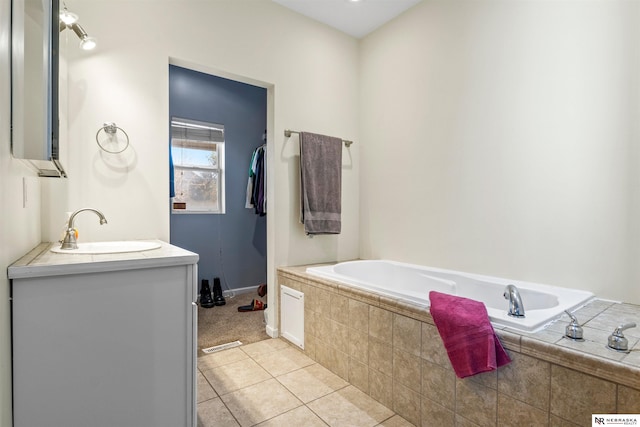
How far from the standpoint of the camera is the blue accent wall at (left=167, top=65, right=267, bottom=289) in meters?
3.65

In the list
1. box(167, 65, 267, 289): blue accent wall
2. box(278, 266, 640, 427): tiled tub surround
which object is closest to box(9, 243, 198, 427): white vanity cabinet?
box(278, 266, 640, 427): tiled tub surround

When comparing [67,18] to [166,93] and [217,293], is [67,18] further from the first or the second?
[217,293]

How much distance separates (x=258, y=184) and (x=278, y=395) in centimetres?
228

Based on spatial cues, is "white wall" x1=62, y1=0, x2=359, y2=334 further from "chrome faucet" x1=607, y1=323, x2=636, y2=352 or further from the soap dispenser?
"chrome faucet" x1=607, y1=323, x2=636, y2=352

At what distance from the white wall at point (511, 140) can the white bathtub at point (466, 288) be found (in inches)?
4.5

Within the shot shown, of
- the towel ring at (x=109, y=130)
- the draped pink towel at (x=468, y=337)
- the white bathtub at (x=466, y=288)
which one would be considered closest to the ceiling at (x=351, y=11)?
the towel ring at (x=109, y=130)

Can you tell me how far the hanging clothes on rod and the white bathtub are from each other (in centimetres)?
131

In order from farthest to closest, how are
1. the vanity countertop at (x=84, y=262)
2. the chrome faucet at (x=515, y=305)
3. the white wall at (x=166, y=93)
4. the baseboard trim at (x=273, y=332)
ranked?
the baseboard trim at (x=273, y=332), the white wall at (x=166, y=93), the chrome faucet at (x=515, y=305), the vanity countertop at (x=84, y=262)

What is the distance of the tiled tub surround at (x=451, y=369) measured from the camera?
1.06m

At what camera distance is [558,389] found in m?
1.12

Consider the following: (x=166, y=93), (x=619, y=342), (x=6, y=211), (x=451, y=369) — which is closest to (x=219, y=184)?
(x=166, y=93)

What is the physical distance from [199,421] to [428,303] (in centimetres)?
130

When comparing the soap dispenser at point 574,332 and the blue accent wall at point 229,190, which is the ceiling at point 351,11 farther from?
the soap dispenser at point 574,332

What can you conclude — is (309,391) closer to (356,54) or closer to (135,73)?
(135,73)
